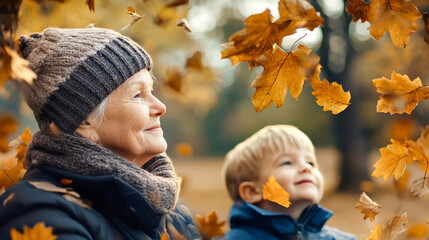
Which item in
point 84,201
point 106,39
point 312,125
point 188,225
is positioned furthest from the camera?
point 312,125

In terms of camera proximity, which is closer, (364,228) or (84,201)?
(84,201)

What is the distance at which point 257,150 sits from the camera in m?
2.78

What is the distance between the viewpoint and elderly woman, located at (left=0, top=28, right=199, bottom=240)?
153cm

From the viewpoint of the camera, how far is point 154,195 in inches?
64.4

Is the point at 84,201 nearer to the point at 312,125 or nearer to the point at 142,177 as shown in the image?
the point at 142,177

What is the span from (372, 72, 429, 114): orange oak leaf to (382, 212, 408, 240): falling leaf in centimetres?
45

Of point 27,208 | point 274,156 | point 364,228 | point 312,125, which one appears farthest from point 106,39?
point 312,125

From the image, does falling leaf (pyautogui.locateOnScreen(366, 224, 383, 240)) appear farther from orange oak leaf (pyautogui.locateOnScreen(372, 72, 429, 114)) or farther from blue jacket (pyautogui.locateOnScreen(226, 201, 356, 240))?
blue jacket (pyautogui.locateOnScreen(226, 201, 356, 240))

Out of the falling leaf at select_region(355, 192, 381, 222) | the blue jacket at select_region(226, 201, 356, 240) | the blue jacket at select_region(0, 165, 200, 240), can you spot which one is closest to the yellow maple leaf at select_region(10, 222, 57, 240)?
the blue jacket at select_region(0, 165, 200, 240)

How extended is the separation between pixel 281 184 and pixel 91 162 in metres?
1.31

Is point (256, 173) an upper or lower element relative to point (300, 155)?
lower

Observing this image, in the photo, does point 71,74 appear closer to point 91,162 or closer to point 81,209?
point 91,162

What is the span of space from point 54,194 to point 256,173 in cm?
151

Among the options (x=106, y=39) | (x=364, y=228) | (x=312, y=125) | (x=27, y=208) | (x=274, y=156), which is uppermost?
(x=106, y=39)
